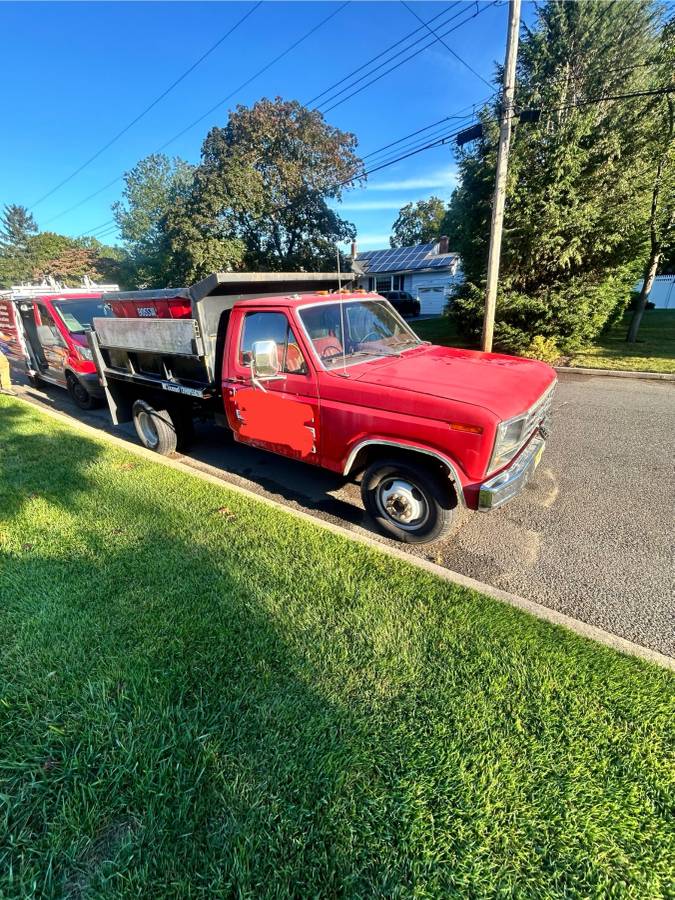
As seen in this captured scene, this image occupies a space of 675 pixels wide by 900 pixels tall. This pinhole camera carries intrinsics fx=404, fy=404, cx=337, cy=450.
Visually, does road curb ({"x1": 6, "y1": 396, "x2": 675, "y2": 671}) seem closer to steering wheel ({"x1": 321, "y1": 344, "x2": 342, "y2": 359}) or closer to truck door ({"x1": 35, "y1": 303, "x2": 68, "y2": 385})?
steering wheel ({"x1": 321, "y1": 344, "x2": 342, "y2": 359})

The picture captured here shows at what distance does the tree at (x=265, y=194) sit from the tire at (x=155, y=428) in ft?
52.5

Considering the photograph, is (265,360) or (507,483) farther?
(265,360)

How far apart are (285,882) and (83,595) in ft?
7.01

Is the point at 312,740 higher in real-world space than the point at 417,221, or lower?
lower

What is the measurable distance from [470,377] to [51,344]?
9113mm

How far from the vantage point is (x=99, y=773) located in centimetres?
176

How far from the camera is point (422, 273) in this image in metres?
28.8

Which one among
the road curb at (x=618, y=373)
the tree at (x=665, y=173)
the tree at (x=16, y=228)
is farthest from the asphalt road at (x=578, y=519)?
the tree at (x=16, y=228)

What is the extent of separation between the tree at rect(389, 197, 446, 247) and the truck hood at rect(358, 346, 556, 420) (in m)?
57.9

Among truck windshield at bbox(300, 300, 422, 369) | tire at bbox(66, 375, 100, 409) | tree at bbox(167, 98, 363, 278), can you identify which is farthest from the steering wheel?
tree at bbox(167, 98, 363, 278)

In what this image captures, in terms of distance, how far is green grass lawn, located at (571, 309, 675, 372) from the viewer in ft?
32.2

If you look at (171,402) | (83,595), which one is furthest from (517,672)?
(171,402)

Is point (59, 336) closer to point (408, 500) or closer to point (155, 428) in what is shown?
point (155, 428)

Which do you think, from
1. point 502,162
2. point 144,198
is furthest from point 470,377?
point 144,198
